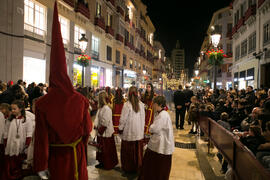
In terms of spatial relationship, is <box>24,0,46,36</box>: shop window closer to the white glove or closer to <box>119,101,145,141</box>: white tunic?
<box>119,101,145,141</box>: white tunic

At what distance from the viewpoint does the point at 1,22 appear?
35.6 feet

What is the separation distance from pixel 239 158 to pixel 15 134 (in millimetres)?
4365

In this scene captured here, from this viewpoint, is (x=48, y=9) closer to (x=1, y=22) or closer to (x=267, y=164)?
(x=1, y=22)

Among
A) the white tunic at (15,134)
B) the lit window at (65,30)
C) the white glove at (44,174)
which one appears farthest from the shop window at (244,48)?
the white glove at (44,174)

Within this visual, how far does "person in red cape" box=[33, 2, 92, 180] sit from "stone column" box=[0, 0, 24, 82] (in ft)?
32.2

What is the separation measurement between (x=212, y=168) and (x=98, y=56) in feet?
62.9

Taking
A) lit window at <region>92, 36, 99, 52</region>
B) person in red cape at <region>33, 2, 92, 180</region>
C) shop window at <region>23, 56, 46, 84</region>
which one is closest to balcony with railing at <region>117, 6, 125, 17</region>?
lit window at <region>92, 36, 99, 52</region>

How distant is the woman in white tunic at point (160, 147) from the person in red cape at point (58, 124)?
1.55 metres

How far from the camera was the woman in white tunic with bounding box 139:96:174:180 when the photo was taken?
3.92m

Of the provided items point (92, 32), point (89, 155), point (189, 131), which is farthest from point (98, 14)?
point (89, 155)

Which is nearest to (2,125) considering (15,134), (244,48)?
(15,134)

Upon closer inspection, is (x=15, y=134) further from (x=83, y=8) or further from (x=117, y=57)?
(x=117, y=57)

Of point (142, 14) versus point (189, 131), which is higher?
point (142, 14)

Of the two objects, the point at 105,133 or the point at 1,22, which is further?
the point at 1,22
